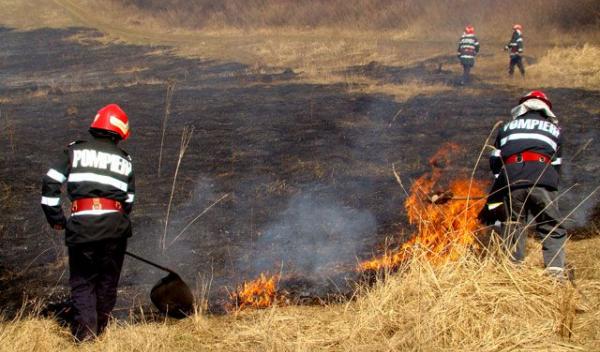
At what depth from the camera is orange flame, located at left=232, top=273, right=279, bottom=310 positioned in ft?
19.5

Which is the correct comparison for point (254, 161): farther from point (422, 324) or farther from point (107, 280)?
point (422, 324)

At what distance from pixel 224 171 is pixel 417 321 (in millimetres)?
7438

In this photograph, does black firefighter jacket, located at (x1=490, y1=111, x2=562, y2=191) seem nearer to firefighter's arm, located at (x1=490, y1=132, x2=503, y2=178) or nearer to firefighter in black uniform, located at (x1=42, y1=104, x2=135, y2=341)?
firefighter's arm, located at (x1=490, y1=132, x2=503, y2=178)

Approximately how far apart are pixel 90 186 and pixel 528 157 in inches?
156

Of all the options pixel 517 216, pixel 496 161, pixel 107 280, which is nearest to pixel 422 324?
pixel 517 216

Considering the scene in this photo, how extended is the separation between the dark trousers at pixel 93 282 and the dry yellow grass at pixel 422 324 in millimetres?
189

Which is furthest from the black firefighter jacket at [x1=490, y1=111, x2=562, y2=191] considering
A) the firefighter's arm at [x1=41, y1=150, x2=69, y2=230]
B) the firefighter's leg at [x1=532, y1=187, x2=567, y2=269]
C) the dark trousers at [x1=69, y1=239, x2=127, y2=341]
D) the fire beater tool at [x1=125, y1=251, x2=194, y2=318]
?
the firefighter's arm at [x1=41, y1=150, x2=69, y2=230]

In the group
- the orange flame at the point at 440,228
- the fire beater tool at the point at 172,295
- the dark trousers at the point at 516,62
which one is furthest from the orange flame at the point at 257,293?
the dark trousers at the point at 516,62

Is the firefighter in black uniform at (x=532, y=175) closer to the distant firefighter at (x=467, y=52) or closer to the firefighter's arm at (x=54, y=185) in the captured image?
the firefighter's arm at (x=54, y=185)

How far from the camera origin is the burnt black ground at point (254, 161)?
23.5 feet

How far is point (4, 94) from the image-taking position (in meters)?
21.5

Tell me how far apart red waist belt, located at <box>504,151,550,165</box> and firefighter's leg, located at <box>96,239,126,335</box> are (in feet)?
12.1

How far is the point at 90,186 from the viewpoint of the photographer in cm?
504

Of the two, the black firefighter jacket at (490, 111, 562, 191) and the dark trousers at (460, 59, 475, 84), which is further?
the dark trousers at (460, 59, 475, 84)
